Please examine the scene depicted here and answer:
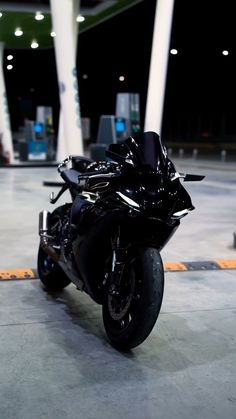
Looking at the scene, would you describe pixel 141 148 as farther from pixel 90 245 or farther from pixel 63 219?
pixel 63 219

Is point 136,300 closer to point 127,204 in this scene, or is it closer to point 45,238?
point 127,204

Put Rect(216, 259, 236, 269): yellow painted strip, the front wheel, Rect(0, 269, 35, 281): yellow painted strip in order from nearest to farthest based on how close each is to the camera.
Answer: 1. the front wheel
2. Rect(0, 269, 35, 281): yellow painted strip
3. Rect(216, 259, 236, 269): yellow painted strip

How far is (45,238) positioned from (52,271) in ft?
0.95

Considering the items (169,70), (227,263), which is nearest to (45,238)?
(227,263)

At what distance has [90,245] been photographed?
3.89 metres

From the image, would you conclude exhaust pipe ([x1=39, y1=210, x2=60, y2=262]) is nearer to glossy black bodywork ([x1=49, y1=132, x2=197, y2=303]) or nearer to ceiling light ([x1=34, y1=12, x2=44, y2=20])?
glossy black bodywork ([x1=49, y1=132, x2=197, y2=303])

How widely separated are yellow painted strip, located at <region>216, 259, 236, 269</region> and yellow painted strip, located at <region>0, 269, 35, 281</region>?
71.9 inches

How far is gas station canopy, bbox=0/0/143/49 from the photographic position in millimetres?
18438

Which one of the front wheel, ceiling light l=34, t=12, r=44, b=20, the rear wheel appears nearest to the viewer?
the front wheel

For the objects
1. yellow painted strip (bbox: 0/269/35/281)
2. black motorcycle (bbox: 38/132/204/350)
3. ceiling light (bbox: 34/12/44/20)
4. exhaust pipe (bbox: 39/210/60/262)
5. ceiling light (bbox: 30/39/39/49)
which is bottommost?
yellow painted strip (bbox: 0/269/35/281)

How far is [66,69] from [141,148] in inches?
396

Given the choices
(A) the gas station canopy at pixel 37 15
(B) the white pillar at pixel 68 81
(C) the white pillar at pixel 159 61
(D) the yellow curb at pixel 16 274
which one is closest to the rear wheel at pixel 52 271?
(D) the yellow curb at pixel 16 274

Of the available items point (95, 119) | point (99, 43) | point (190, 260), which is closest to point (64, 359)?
point (190, 260)

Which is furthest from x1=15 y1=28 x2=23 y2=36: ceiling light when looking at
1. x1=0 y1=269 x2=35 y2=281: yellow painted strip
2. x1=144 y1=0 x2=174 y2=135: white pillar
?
x1=0 y1=269 x2=35 y2=281: yellow painted strip
